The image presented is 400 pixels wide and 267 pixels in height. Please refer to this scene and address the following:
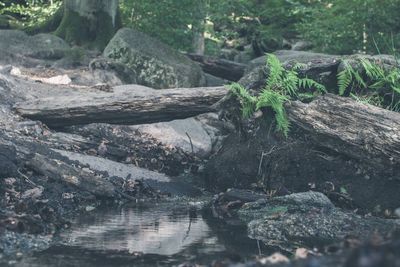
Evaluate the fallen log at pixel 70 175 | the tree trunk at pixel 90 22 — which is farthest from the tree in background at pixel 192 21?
the fallen log at pixel 70 175

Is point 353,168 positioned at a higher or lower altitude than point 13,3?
lower

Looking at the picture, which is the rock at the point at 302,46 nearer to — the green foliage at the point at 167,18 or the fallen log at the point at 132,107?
the green foliage at the point at 167,18

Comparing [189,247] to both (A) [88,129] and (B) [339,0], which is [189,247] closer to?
(A) [88,129]

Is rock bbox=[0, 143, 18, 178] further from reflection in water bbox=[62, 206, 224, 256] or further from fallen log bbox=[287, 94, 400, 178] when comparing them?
fallen log bbox=[287, 94, 400, 178]

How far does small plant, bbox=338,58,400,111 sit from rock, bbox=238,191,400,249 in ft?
7.46

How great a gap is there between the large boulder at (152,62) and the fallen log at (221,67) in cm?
102

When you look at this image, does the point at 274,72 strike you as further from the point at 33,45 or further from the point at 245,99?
the point at 33,45

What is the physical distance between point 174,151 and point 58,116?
7.44 feet

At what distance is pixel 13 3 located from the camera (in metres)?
24.7

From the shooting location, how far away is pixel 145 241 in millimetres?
7559

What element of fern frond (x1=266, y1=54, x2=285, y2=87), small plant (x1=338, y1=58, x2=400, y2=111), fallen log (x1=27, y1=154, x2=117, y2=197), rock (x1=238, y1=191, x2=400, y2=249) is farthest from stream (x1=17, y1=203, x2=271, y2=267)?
small plant (x1=338, y1=58, x2=400, y2=111)

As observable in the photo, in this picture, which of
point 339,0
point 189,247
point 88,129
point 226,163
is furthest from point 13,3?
point 189,247

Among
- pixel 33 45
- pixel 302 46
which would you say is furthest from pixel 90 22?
pixel 302 46

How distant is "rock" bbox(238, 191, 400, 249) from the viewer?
8.03 meters
